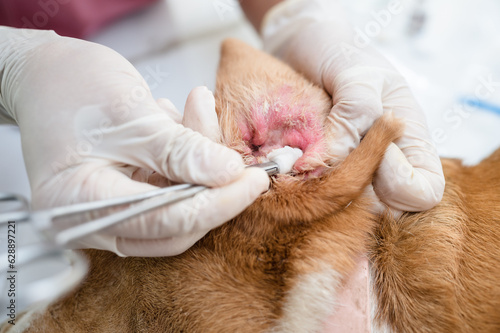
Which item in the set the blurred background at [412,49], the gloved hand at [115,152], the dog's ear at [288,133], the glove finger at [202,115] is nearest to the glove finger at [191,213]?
the gloved hand at [115,152]

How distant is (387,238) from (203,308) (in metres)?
0.58

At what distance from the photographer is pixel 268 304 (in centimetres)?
100

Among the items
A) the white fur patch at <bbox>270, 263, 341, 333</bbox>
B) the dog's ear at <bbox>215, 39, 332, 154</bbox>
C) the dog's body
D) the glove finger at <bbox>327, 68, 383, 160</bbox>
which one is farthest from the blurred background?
the white fur patch at <bbox>270, 263, 341, 333</bbox>

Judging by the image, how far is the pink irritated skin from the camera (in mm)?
1186

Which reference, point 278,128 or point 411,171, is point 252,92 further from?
point 411,171

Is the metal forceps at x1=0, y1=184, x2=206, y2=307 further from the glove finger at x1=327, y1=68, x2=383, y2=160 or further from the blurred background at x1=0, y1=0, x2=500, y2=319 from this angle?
the blurred background at x1=0, y1=0, x2=500, y2=319

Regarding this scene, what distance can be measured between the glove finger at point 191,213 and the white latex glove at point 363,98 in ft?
1.22

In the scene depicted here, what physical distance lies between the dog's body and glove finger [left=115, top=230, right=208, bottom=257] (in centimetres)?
7

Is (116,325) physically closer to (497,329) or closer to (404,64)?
(497,329)

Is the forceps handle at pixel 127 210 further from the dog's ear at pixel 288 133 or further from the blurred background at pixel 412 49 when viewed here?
the blurred background at pixel 412 49

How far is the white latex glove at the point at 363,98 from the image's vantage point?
1161mm

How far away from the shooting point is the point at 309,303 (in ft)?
3.31

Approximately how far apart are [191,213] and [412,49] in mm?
2333

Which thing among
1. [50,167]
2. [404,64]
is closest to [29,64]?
[50,167]
